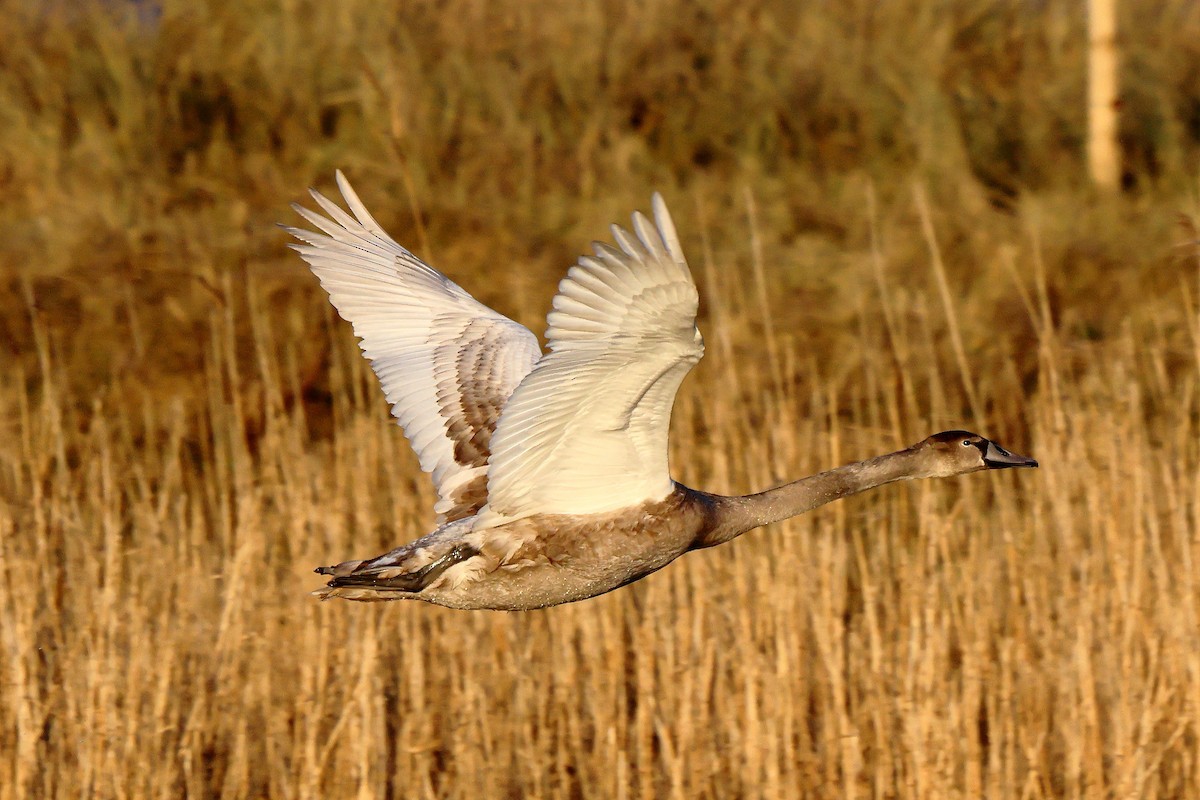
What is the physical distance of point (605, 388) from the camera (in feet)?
12.9

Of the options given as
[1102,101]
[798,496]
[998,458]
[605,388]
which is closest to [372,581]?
[605,388]

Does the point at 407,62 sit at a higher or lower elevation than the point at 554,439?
higher

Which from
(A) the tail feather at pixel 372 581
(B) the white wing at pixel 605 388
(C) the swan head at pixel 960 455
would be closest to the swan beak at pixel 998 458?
(C) the swan head at pixel 960 455

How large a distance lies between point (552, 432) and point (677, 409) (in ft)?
7.81

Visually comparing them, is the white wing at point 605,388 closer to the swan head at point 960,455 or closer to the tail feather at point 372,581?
the tail feather at point 372,581

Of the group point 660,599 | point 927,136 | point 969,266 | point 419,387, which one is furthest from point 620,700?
point 927,136

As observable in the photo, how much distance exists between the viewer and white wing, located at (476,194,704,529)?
140 inches

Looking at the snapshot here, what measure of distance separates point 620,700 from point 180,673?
50.2 inches

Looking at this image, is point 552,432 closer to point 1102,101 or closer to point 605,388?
point 605,388

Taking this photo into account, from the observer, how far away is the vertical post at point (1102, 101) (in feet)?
30.9

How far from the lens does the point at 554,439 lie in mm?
4184

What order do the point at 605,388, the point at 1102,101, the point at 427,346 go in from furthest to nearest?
1. the point at 1102,101
2. the point at 427,346
3. the point at 605,388

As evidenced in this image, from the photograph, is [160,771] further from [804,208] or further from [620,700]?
[804,208]

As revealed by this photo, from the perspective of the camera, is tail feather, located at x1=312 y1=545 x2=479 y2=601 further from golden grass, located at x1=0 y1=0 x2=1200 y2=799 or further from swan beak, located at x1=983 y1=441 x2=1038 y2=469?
swan beak, located at x1=983 y1=441 x2=1038 y2=469
